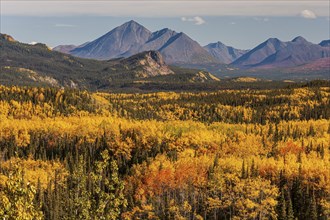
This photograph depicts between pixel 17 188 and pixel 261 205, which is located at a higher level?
pixel 17 188

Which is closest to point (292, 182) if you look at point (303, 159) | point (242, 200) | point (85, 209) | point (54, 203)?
point (242, 200)

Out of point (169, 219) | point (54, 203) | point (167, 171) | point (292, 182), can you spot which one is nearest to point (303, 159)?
point (292, 182)

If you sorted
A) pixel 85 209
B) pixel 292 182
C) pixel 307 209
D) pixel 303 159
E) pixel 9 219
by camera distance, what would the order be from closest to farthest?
pixel 9 219 < pixel 85 209 < pixel 307 209 < pixel 292 182 < pixel 303 159

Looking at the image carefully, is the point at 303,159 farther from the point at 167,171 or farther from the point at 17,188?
the point at 17,188

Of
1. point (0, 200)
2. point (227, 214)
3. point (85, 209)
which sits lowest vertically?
point (227, 214)

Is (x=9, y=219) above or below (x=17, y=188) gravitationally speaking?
below

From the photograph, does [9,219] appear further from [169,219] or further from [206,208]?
[206,208]

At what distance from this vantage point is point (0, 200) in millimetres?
29422

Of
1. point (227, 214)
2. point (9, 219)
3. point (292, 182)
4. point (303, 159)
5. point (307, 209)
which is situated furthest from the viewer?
point (303, 159)

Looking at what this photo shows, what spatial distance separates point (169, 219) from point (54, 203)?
111ft

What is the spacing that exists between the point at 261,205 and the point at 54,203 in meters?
60.1

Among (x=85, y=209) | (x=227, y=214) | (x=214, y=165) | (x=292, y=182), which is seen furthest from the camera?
(x=214, y=165)

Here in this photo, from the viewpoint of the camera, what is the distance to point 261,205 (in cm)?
14150

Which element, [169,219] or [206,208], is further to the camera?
[206,208]
